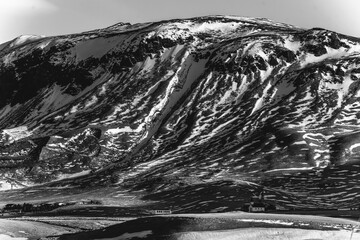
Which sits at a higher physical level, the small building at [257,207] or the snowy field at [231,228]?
the small building at [257,207]

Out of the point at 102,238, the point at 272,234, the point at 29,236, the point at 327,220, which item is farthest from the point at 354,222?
the point at 29,236

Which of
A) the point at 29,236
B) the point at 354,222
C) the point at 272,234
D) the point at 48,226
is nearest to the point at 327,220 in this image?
the point at 354,222

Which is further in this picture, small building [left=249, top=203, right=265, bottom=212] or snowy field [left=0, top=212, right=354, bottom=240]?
small building [left=249, top=203, right=265, bottom=212]

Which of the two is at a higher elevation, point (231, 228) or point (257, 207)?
point (257, 207)

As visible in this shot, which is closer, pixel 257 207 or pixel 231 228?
pixel 231 228

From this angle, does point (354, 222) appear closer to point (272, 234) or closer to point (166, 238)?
point (272, 234)

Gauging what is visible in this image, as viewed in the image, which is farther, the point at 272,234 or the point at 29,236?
the point at 29,236

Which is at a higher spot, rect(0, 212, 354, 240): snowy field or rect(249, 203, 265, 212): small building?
rect(249, 203, 265, 212): small building

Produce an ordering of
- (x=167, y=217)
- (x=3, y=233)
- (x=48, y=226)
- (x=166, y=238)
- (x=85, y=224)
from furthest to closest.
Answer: (x=85, y=224), (x=48, y=226), (x=3, y=233), (x=167, y=217), (x=166, y=238)

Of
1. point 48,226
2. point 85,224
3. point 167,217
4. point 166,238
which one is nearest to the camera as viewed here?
point 166,238

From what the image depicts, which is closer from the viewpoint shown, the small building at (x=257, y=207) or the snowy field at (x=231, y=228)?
the snowy field at (x=231, y=228)
